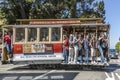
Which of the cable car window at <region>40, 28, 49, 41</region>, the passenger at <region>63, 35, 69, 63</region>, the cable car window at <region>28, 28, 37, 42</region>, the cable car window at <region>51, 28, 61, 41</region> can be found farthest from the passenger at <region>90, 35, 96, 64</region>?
the cable car window at <region>28, 28, 37, 42</region>

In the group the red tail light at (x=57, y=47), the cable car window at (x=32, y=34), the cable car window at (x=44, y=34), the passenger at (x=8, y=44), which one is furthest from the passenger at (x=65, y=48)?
the passenger at (x=8, y=44)

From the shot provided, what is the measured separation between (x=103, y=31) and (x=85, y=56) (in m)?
1.77

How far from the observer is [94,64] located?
24.7 metres

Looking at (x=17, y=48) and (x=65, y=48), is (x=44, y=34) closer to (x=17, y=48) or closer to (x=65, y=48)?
(x=65, y=48)

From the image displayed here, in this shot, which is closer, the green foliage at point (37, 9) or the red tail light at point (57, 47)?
the red tail light at point (57, 47)

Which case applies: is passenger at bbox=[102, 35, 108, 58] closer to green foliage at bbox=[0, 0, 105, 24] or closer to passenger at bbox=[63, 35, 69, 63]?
passenger at bbox=[63, 35, 69, 63]

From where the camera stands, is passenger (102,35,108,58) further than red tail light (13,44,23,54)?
No

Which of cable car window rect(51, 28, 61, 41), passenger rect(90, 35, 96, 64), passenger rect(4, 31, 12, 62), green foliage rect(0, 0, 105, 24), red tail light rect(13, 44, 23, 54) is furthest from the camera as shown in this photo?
green foliage rect(0, 0, 105, 24)

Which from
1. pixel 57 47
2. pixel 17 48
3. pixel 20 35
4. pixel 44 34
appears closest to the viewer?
pixel 57 47


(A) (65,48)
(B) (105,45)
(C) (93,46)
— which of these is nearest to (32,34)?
(A) (65,48)

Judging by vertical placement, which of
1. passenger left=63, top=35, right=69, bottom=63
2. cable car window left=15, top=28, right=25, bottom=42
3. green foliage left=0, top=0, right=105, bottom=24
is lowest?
passenger left=63, top=35, right=69, bottom=63

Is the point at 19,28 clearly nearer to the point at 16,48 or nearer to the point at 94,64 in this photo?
the point at 16,48

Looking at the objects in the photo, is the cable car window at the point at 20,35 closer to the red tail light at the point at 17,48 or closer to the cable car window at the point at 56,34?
the red tail light at the point at 17,48

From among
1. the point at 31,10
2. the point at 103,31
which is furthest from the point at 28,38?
the point at 31,10
